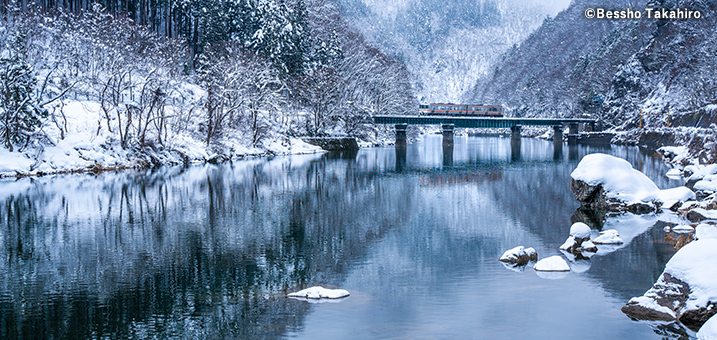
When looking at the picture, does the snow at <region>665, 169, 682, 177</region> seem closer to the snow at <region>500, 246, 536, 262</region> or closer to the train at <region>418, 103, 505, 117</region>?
the snow at <region>500, 246, 536, 262</region>

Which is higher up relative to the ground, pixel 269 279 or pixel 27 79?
pixel 27 79

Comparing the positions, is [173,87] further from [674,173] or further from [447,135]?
[447,135]

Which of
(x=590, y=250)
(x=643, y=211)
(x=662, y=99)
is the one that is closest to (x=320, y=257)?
(x=590, y=250)

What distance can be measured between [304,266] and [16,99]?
3866 cm

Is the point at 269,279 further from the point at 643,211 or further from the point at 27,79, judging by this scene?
the point at 27,79

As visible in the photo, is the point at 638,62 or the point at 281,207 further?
the point at 638,62

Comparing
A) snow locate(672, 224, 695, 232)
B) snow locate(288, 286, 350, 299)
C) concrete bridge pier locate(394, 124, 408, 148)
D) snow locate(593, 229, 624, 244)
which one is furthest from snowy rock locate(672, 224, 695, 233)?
concrete bridge pier locate(394, 124, 408, 148)

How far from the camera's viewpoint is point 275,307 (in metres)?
14.9

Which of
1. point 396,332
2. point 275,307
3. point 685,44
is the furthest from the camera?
point 685,44

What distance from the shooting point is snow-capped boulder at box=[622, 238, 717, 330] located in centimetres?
1307

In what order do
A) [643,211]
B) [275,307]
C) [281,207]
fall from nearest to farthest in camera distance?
[275,307], [643,211], [281,207]

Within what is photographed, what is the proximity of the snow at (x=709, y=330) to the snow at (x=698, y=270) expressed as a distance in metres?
1.07

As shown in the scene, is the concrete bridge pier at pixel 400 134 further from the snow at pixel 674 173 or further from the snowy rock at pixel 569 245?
the snowy rock at pixel 569 245

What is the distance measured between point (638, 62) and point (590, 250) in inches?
4718
